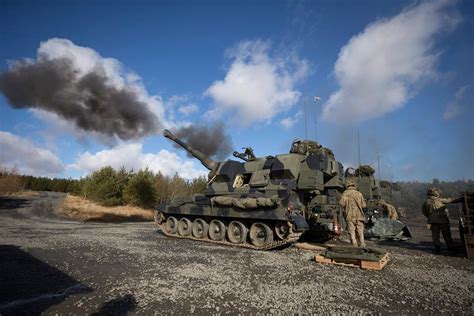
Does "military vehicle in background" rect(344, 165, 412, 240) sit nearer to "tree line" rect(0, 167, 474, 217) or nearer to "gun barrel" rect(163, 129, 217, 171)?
"tree line" rect(0, 167, 474, 217)

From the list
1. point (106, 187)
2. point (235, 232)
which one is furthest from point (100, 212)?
point (235, 232)

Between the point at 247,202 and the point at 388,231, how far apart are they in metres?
6.67

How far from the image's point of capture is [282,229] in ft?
33.0

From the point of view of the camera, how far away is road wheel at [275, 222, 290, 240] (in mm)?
9896

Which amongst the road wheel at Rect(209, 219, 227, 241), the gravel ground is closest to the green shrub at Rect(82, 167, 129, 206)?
the road wheel at Rect(209, 219, 227, 241)

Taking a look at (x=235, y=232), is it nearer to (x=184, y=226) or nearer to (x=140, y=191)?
(x=184, y=226)

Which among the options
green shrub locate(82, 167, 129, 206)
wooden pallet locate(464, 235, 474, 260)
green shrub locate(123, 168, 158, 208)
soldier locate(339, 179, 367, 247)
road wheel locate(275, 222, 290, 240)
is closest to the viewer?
wooden pallet locate(464, 235, 474, 260)

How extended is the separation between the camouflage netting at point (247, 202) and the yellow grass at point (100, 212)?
15278 millimetres

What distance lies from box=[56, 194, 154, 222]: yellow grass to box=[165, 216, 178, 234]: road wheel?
11486 mm

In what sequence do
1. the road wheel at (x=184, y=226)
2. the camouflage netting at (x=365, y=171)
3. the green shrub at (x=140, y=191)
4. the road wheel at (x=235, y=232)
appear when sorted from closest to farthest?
the road wheel at (x=235, y=232), the road wheel at (x=184, y=226), the camouflage netting at (x=365, y=171), the green shrub at (x=140, y=191)

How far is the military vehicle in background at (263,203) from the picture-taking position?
1022 centimetres

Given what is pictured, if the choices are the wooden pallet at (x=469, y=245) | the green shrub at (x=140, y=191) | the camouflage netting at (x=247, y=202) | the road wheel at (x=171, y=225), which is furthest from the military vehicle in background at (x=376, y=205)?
the green shrub at (x=140, y=191)

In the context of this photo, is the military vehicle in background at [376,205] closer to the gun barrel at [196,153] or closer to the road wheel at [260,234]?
the road wheel at [260,234]

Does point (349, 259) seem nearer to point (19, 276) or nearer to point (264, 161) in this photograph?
point (264, 161)
